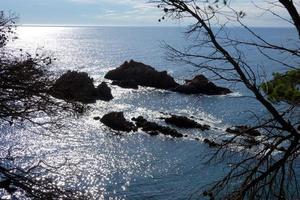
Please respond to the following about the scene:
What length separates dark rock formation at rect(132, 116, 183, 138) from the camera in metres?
50.4

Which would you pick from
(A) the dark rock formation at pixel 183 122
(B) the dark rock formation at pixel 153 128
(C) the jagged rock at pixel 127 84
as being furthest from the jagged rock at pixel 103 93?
(A) the dark rock formation at pixel 183 122

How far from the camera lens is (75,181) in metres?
33.7

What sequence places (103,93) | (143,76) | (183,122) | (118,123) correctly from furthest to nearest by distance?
(143,76) < (103,93) < (183,122) < (118,123)

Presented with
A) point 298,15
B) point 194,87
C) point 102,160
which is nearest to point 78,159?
point 102,160

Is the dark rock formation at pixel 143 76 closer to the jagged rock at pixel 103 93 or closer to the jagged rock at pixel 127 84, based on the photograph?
the jagged rock at pixel 127 84

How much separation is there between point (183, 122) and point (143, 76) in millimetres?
34865

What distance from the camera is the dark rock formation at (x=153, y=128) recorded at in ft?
165

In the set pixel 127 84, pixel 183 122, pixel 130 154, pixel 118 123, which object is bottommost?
pixel 130 154

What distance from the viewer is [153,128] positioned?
172 feet

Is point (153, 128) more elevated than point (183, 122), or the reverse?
point (183, 122)

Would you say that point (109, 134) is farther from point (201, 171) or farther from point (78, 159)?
point (201, 171)

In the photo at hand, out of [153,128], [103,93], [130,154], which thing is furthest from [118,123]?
[103,93]

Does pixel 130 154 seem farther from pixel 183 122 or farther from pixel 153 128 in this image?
pixel 183 122

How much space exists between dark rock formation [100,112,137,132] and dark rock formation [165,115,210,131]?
5.34m
